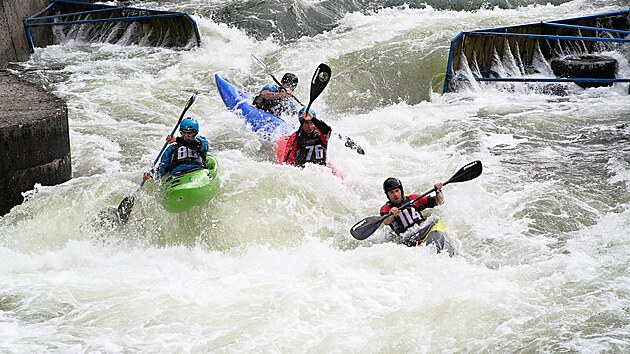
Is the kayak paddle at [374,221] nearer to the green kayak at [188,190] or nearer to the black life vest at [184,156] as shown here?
the green kayak at [188,190]

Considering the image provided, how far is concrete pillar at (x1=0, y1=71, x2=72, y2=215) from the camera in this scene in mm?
6219

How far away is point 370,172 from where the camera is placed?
7707mm

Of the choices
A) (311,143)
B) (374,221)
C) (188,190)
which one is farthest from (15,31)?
(374,221)

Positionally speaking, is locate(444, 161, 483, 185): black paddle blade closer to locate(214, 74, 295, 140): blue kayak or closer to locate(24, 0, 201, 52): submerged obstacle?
locate(214, 74, 295, 140): blue kayak

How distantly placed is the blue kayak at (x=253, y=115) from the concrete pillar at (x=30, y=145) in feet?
7.77

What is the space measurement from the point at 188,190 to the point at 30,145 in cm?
150

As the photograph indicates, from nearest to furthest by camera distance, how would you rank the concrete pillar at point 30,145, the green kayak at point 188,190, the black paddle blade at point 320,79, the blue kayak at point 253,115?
the green kayak at point 188,190 → the concrete pillar at point 30,145 → the black paddle blade at point 320,79 → the blue kayak at point 253,115

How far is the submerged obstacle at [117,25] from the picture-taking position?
489 inches

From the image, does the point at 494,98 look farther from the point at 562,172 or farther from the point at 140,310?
the point at 140,310

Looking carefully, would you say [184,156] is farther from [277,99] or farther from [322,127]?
[277,99]

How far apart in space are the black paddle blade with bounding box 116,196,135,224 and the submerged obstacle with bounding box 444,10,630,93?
5.30m

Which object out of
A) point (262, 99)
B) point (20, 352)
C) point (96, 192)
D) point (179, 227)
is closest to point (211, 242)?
point (179, 227)

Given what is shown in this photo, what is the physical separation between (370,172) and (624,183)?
2376mm

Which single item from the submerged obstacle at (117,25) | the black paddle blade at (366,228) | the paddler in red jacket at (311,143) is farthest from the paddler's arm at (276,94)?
the submerged obstacle at (117,25)
